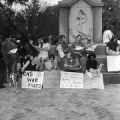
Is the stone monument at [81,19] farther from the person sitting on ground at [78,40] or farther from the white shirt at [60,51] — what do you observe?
the white shirt at [60,51]

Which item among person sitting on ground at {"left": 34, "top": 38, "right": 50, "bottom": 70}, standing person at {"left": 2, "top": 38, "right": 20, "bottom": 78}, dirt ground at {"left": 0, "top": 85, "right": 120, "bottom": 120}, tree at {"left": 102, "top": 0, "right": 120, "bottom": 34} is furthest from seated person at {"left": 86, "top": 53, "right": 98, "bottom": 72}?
tree at {"left": 102, "top": 0, "right": 120, "bottom": 34}

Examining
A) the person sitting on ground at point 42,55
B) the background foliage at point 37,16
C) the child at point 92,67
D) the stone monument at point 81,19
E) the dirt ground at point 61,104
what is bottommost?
the dirt ground at point 61,104

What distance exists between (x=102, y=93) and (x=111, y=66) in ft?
7.01

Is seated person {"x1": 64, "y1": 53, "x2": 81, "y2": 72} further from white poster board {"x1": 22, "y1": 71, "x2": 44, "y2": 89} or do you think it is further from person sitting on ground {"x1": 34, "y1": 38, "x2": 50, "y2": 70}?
white poster board {"x1": 22, "y1": 71, "x2": 44, "y2": 89}

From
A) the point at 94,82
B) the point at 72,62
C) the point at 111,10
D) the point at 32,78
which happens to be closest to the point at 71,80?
the point at 94,82

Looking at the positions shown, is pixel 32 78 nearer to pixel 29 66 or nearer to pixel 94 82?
pixel 29 66

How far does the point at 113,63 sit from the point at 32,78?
3.00 meters

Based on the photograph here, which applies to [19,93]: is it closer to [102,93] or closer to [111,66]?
[102,93]

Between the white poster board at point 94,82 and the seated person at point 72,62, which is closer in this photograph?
the white poster board at point 94,82

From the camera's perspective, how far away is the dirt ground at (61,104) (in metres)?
8.55

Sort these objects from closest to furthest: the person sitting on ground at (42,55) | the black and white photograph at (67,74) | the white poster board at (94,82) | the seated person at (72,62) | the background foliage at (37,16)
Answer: the black and white photograph at (67,74) < the white poster board at (94,82) < the seated person at (72,62) < the person sitting on ground at (42,55) < the background foliage at (37,16)

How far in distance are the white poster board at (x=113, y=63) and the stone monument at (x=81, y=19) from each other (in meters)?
2.88

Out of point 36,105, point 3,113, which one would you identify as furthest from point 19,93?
point 3,113

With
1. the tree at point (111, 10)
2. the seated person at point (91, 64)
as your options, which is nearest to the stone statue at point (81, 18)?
Answer: the seated person at point (91, 64)
